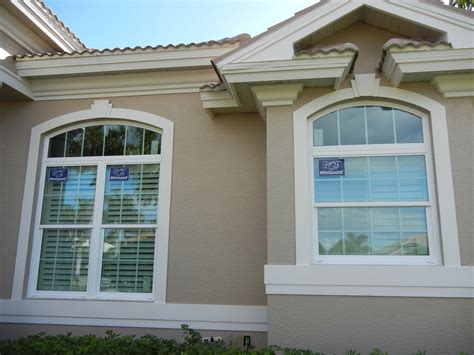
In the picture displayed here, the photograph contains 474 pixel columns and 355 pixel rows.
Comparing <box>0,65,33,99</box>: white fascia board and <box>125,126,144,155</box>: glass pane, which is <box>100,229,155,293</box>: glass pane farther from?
<box>0,65,33,99</box>: white fascia board

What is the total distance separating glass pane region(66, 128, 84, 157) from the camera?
6.21m

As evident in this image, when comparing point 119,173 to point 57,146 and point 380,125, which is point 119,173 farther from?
point 380,125

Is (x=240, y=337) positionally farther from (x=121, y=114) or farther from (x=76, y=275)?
(x=121, y=114)

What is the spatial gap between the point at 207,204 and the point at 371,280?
242 centimetres

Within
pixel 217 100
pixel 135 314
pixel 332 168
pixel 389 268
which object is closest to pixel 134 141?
pixel 217 100

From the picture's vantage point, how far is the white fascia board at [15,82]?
5.76 meters

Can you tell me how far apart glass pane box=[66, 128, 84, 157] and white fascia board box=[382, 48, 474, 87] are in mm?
4677

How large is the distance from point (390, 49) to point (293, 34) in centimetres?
115

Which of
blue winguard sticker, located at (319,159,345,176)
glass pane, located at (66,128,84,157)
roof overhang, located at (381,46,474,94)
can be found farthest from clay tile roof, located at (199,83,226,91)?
glass pane, located at (66,128,84,157)

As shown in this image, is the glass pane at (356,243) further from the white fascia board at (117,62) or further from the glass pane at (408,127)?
the white fascia board at (117,62)

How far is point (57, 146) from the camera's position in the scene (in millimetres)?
6301

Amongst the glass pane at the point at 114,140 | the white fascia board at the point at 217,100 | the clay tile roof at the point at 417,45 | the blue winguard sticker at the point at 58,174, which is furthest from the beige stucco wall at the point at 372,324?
the blue winguard sticker at the point at 58,174

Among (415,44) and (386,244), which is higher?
(415,44)

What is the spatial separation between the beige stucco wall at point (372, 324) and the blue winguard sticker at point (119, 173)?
2956 millimetres
